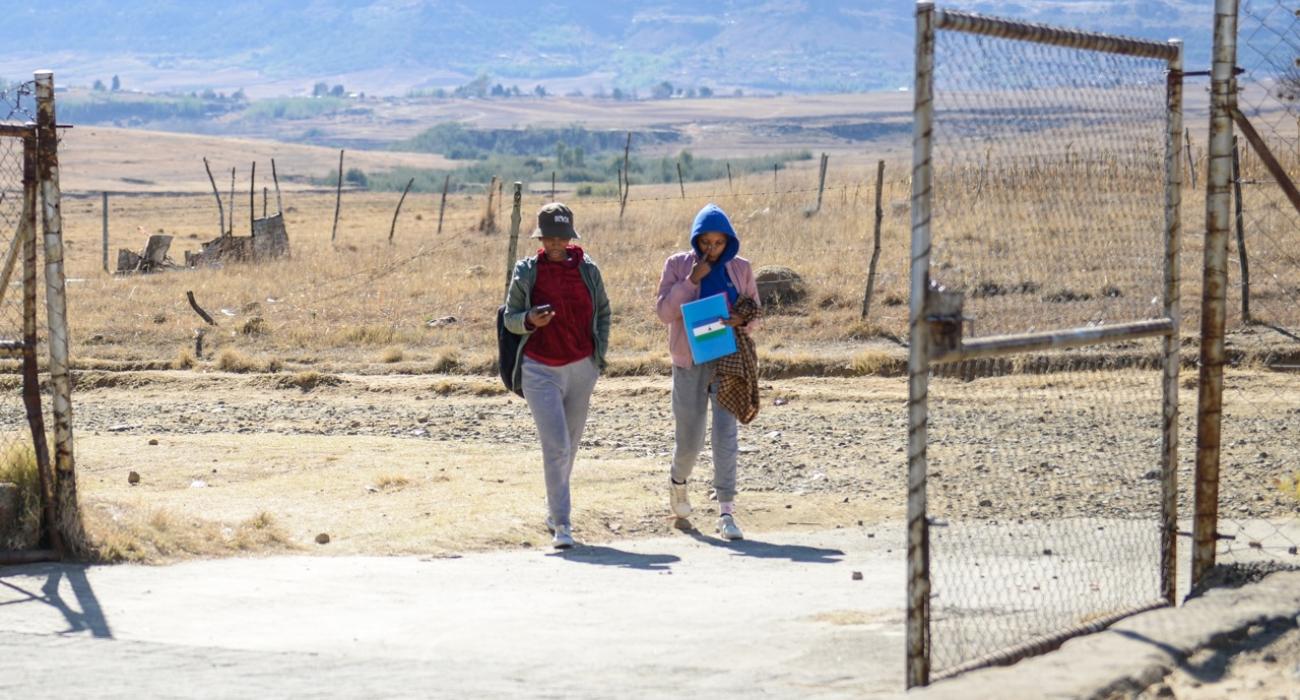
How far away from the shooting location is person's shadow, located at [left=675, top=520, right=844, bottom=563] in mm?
8812

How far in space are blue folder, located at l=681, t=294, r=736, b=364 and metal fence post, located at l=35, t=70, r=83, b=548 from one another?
3219mm

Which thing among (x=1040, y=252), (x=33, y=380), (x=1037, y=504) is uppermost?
(x=1040, y=252)

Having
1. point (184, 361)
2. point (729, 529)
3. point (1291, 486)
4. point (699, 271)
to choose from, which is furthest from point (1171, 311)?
point (184, 361)

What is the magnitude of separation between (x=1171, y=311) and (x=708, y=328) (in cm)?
272

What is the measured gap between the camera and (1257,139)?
7.16 meters

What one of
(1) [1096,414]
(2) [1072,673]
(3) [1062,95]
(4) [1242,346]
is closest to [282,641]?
(2) [1072,673]

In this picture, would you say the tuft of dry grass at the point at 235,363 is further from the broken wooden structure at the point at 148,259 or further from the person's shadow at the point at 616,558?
the broken wooden structure at the point at 148,259

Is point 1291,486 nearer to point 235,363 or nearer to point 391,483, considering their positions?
point 391,483

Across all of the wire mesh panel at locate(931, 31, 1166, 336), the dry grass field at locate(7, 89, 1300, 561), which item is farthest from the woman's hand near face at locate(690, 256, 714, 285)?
the wire mesh panel at locate(931, 31, 1166, 336)

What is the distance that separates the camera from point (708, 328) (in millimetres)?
8930

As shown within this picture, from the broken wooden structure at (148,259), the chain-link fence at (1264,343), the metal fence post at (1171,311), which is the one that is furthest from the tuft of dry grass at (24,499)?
the broken wooden structure at (148,259)

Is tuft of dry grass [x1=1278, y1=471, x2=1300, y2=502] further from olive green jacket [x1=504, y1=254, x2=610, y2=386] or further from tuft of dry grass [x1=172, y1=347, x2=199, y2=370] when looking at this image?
tuft of dry grass [x1=172, y1=347, x2=199, y2=370]

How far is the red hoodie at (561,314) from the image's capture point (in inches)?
352

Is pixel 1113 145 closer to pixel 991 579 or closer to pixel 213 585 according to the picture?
pixel 991 579
